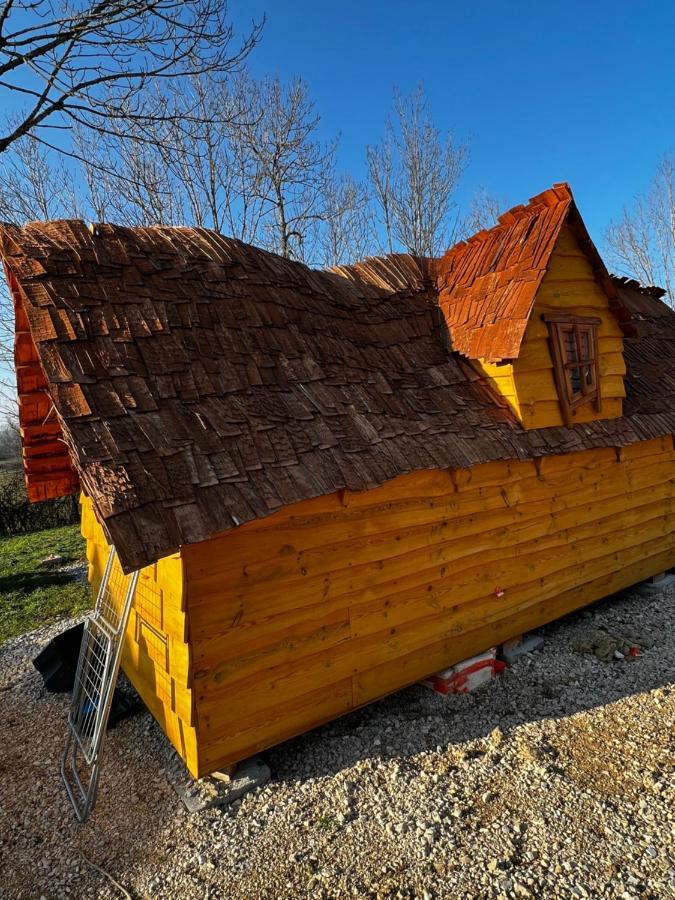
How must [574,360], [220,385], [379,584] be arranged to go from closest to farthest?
1. [220,385]
2. [379,584]
3. [574,360]

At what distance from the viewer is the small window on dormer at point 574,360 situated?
618cm

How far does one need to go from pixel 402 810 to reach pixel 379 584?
5.75 ft

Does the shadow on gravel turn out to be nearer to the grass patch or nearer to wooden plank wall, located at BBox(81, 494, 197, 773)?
wooden plank wall, located at BBox(81, 494, 197, 773)

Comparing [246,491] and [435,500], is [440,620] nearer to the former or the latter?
[435,500]

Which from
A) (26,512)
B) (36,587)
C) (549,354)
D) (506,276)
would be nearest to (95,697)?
(36,587)

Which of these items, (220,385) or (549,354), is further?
(549,354)

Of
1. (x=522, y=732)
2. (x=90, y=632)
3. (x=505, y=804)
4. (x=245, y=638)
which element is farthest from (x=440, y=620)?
(x=90, y=632)

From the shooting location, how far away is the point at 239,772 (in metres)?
4.27

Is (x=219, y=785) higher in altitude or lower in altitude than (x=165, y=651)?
lower

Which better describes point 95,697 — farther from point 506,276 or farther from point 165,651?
point 506,276

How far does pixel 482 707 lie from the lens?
5133 mm

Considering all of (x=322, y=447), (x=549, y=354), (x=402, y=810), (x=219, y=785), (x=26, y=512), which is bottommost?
(x=402, y=810)

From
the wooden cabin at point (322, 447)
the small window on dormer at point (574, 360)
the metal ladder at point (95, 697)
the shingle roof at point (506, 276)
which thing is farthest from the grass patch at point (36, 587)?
the small window on dormer at point (574, 360)

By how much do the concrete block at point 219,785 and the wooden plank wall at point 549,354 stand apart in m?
4.40
